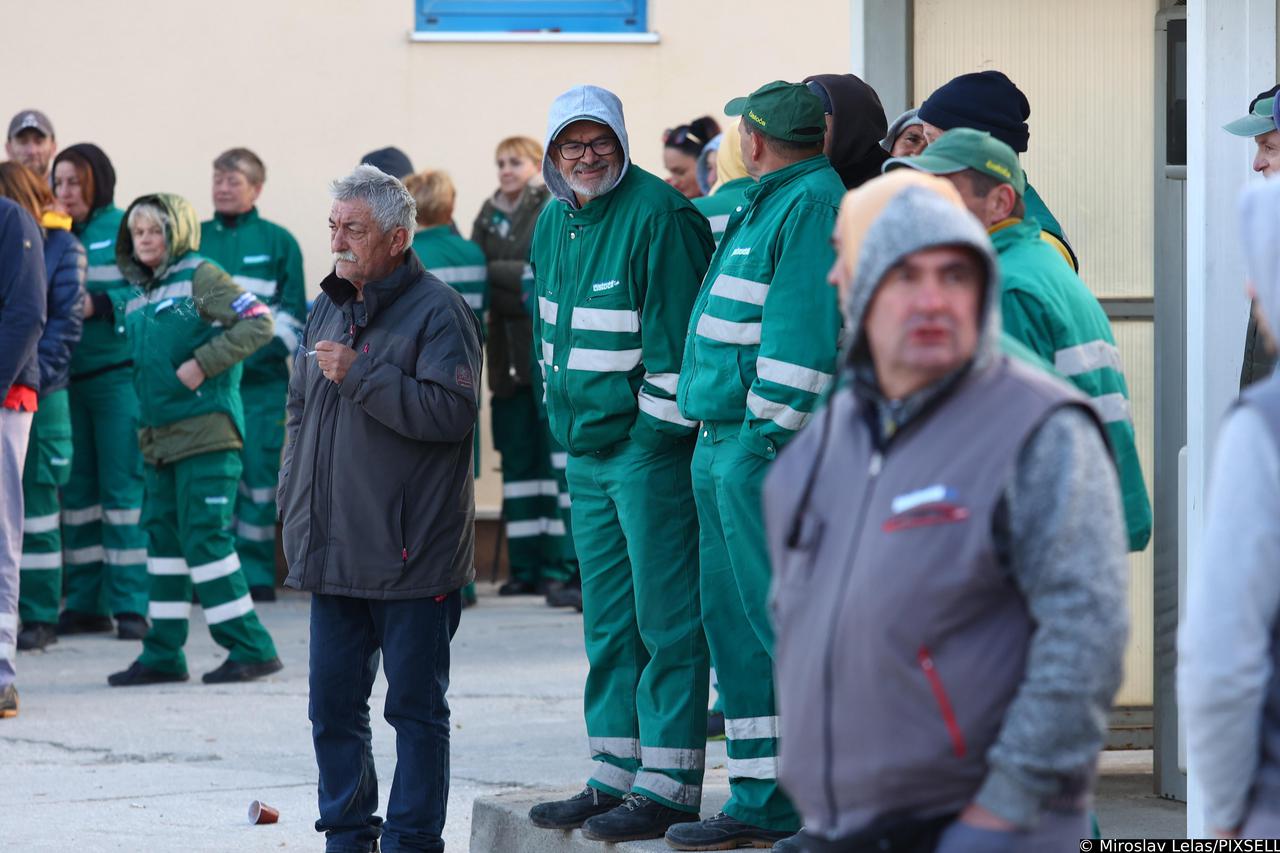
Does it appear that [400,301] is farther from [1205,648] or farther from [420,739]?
[1205,648]

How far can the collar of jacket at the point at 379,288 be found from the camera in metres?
5.52

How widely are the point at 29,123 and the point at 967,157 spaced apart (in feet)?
25.8

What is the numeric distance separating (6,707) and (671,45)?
5.78m

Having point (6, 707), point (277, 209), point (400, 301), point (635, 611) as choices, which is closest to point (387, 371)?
point (400, 301)

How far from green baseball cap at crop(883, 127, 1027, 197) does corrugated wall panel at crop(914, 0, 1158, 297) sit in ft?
7.84

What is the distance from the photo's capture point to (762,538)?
4.86 meters

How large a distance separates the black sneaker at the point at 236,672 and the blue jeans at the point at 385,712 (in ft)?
11.1

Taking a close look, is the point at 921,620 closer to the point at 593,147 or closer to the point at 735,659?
the point at 735,659

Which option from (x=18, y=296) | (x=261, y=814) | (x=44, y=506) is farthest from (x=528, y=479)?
(x=261, y=814)

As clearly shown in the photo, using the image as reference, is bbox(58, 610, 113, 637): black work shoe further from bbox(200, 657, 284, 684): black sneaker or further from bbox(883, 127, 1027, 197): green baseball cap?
bbox(883, 127, 1027, 197): green baseball cap

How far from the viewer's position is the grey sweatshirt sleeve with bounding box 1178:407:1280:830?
8.50 ft

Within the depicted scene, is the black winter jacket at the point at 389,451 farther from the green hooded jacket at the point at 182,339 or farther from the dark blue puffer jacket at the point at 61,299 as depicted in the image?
the dark blue puffer jacket at the point at 61,299

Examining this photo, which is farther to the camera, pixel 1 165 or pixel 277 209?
pixel 277 209

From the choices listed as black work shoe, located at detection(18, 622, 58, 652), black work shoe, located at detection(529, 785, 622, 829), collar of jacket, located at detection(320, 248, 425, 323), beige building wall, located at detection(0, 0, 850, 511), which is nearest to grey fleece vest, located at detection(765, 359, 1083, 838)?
black work shoe, located at detection(529, 785, 622, 829)
